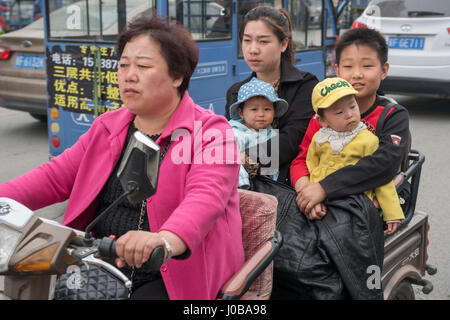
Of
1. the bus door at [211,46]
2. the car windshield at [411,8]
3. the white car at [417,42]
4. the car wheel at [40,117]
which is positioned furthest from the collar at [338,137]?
the car wheel at [40,117]

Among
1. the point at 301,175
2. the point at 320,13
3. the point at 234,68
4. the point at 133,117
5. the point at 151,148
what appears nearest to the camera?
the point at 151,148

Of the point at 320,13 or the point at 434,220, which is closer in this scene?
the point at 434,220

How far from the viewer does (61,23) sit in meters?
5.50

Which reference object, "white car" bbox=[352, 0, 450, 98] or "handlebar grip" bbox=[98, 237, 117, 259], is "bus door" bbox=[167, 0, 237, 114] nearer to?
"white car" bbox=[352, 0, 450, 98]

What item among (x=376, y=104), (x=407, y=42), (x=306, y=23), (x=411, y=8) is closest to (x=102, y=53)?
(x=306, y=23)

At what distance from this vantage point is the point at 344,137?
245cm

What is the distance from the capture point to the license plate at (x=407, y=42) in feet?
27.0

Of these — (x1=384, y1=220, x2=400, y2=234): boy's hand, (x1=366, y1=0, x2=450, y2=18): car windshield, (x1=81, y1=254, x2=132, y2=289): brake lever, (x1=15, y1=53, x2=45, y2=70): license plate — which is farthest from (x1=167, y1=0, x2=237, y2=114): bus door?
(x1=81, y1=254, x2=132, y2=289): brake lever

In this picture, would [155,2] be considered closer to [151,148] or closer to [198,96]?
[198,96]

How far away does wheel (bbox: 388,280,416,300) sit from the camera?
103 inches

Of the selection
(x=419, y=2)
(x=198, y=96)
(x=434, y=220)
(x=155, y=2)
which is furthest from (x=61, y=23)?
(x=419, y=2)

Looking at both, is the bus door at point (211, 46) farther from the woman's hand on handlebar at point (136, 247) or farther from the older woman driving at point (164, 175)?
the woman's hand on handlebar at point (136, 247)

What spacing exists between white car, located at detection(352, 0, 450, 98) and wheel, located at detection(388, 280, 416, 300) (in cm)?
609

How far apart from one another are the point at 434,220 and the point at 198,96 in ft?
7.97
